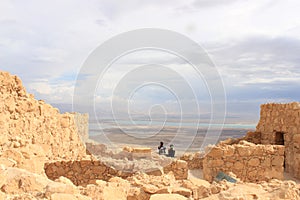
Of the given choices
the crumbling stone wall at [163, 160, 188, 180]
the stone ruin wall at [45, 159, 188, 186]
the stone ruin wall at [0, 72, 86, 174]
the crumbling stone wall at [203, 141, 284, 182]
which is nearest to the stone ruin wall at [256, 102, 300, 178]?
the crumbling stone wall at [203, 141, 284, 182]

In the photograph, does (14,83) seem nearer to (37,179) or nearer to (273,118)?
(37,179)

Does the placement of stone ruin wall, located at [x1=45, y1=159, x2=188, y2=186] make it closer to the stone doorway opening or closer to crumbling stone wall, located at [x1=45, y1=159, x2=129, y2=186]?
crumbling stone wall, located at [x1=45, y1=159, x2=129, y2=186]

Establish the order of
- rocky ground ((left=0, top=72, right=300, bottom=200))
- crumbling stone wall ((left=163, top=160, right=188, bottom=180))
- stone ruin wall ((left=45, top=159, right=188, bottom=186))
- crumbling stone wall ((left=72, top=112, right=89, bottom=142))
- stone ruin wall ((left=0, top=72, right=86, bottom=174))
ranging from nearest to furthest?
rocky ground ((left=0, top=72, right=300, bottom=200)), stone ruin wall ((left=0, top=72, right=86, bottom=174)), stone ruin wall ((left=45, top=159, right=188, bottom=186)), crumbling stone wall ((left=163, top=160, right=188, bottom=180)), crumbling stone wall ((left=72, top=112, right=89, bottom=142))

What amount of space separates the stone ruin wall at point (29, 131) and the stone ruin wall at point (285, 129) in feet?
25.9

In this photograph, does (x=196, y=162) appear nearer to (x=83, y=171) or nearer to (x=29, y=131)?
(x=83, y=171)

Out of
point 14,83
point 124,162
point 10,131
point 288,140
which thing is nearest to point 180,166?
point 124,162

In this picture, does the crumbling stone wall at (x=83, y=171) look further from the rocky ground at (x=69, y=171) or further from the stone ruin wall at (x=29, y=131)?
the stone ruin wall at (x=29, y=131)

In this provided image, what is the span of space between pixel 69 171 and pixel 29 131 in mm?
1355

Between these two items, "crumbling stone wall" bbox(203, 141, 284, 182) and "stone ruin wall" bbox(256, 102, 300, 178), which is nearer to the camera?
"crumbling stone wall" bbox(203, 141, 284, 182)

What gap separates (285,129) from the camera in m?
12.0

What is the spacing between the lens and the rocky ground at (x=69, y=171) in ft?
11.8

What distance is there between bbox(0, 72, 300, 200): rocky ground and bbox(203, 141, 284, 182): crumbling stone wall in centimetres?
92

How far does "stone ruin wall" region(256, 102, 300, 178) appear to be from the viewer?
11.4m

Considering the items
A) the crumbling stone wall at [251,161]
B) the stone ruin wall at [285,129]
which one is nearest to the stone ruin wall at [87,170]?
the crumbling stone wall at [251,161]
